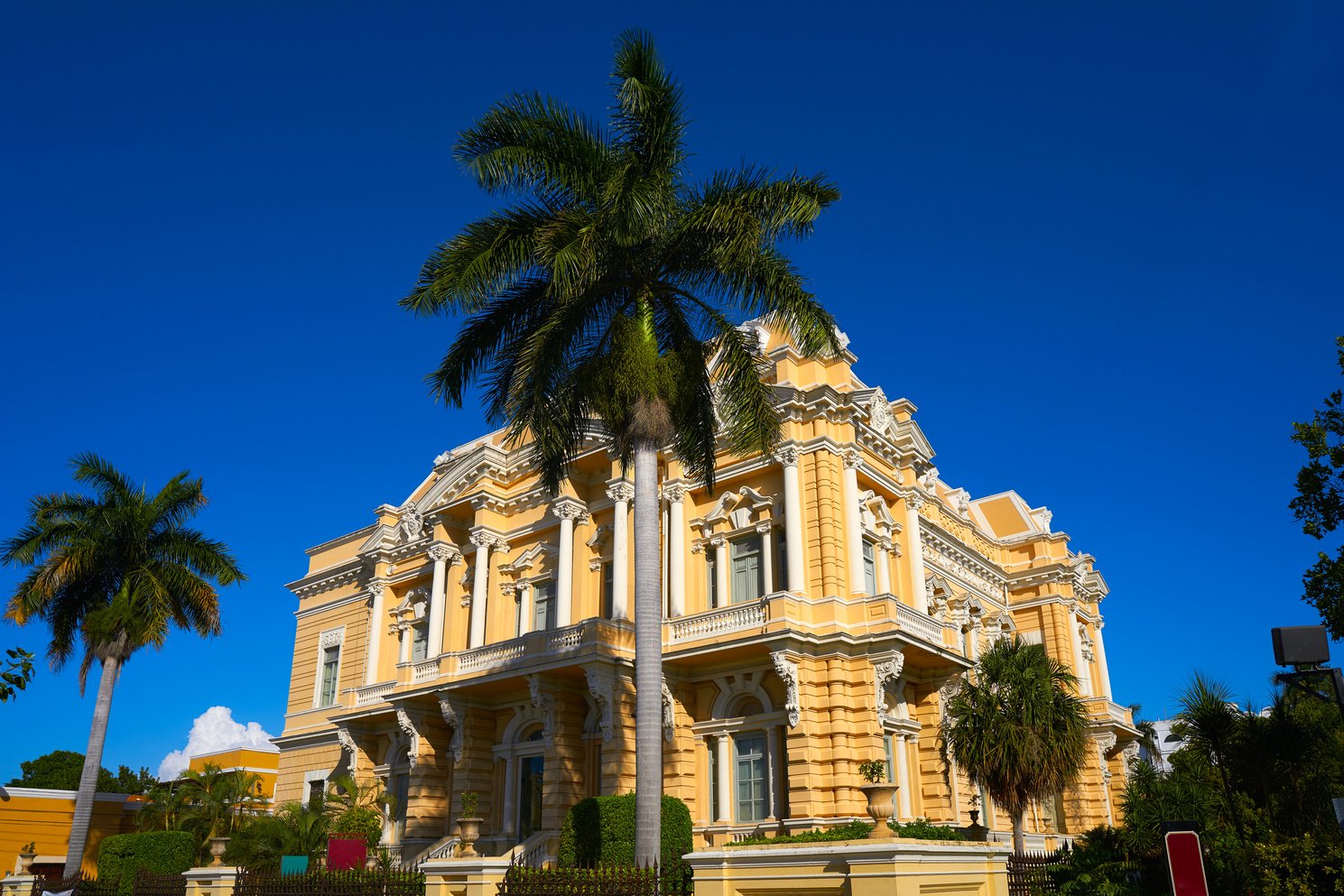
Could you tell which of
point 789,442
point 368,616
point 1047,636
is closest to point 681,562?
point 789,442

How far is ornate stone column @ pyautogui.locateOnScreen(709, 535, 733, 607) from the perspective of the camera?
79.8ft

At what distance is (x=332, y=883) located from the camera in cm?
1548

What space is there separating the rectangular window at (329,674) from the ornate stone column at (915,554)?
1947cm

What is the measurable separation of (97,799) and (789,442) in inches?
1042

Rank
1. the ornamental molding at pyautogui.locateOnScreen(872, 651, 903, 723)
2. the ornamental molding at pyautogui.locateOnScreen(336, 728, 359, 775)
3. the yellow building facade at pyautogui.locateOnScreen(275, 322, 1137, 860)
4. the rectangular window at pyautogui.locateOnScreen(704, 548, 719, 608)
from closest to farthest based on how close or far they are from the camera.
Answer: the ornamental molding at pyautogui.locateOnScreen(872, 651, 903, 723)
the yellow building facade at pyautogui.locateOnScreen(275, 322, 1137, 860)
the rectangular window at pyautogui.locateOnScreen(704, 548, 719, 608)
the ornamental molding at pyautogui.locateOnScreen(336, 728, 359, 775)

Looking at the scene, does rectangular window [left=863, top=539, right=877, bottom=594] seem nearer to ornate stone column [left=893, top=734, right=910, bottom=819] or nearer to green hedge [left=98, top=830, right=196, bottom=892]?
ornate stone column [left=893, top=734, right=910, bottom=819]

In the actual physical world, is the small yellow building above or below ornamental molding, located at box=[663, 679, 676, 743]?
below

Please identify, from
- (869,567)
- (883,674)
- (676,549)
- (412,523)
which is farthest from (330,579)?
(883,674)

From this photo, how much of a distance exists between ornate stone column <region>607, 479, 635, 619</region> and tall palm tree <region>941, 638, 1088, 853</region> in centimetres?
797

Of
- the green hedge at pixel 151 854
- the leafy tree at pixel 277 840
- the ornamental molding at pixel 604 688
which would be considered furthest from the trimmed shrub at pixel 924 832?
the green hedge at pixel 151 854

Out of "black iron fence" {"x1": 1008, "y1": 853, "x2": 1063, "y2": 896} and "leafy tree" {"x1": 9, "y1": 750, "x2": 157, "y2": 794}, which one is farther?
"leafy tree" {"x1": 9, "y1": 750, "x2": 157, "y2": 794}

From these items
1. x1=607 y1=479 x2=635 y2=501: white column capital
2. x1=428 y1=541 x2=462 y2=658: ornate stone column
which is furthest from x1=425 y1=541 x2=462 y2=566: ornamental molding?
x1=607 y1=479 x2=635 y2=501: white column capital

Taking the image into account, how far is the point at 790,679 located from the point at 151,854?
1766 cm

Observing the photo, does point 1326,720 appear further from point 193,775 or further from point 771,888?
point 193,775
